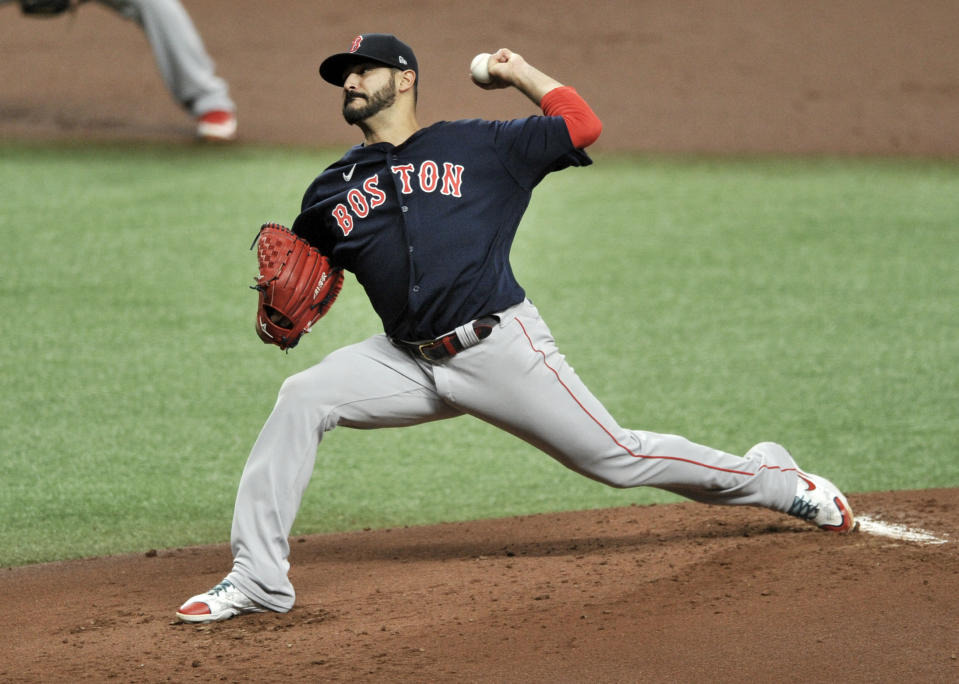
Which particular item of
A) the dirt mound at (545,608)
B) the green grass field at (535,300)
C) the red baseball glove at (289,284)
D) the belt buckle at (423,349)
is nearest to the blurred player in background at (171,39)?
the green grass field at (535,300)

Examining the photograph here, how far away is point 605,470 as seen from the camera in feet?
12.4

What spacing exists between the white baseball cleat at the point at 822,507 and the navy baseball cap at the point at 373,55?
5.73 ft

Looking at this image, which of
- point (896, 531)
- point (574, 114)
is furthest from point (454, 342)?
point (896, 531)

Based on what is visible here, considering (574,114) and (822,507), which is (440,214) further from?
(822,507)

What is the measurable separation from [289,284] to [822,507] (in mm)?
1758

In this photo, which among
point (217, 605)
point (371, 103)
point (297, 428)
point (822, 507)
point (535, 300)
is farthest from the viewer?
point (535, 300)

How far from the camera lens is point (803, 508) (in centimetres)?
408

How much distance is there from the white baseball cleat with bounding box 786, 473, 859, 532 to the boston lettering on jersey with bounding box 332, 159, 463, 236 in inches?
55.9

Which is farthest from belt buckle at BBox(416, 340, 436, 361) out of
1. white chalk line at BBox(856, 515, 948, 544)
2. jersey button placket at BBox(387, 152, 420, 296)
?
white chalk line at BBox(856, 515, 948, 544)

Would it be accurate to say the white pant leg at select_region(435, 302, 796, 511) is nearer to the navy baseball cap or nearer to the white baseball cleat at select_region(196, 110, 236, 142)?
the navy baseball cap

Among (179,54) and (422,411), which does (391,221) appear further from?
(179,54)

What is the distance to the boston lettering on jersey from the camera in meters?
3.73

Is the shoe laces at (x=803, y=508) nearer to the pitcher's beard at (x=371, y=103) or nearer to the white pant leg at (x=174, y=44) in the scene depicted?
the pitcher's beard at (x=371, y=103)

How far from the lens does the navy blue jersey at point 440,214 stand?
12.1 ft
